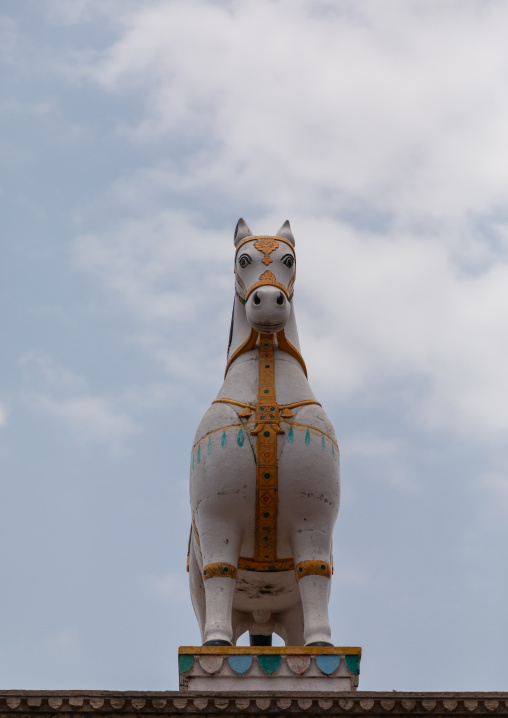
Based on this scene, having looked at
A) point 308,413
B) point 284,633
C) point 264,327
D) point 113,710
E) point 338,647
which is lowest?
point 113,710

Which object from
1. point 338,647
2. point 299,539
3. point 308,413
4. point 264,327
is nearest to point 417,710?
point 338,647

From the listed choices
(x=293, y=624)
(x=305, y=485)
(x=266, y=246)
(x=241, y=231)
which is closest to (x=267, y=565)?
(x=305, y=485)

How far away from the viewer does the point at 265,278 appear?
14.8 m

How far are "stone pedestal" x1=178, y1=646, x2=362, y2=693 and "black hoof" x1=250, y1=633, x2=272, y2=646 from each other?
7.22ft

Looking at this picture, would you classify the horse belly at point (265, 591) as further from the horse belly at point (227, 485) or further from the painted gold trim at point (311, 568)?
the painted gold trim at point (311, 568)

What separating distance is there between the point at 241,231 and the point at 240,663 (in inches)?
194

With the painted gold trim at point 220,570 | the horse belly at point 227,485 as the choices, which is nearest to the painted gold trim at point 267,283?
the horse belly at point 227,485

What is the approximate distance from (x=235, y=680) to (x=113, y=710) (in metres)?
1.43

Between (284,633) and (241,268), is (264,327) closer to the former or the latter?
(241,268)

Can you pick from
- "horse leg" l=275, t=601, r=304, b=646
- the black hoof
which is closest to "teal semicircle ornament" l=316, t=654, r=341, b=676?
"horse leg" l=275, t=601, r=304, b=646

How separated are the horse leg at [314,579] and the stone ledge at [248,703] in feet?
4.52

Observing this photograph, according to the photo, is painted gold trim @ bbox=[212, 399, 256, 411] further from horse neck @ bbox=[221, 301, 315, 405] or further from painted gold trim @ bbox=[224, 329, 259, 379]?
painted gold trim @ bbox=[224, 329, 259, 379]

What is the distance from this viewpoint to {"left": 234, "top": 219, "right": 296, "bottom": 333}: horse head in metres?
14.5

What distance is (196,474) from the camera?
558 inches
